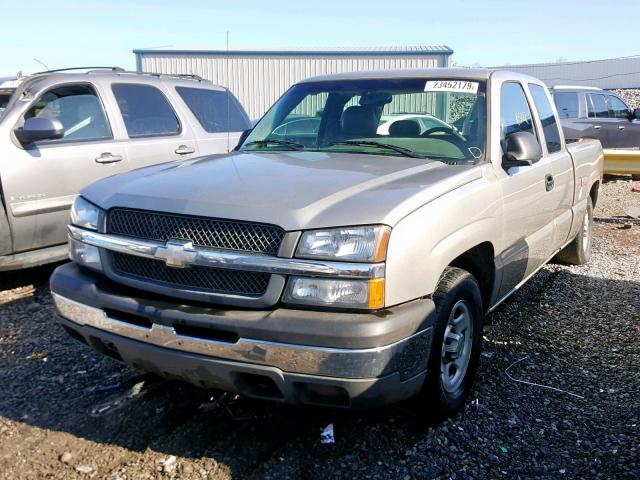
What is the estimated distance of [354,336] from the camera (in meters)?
2.54

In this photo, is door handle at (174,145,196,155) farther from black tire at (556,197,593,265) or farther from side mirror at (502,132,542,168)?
black tire at (556,197,593,265)

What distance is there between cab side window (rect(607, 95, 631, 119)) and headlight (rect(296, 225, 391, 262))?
45.3 feet

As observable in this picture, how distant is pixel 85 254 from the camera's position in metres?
3.25

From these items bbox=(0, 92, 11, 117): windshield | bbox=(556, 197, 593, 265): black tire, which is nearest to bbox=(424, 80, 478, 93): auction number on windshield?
bbox=(556, 197, 593, 265): black tire

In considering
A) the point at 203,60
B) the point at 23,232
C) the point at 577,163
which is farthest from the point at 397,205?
the point at 203,60

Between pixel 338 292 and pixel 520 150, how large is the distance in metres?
1.78

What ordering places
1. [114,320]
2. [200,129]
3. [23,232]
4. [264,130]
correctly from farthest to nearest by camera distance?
[200,129]
[23,232]
[264,130]
[114,320]

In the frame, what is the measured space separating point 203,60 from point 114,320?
2334 centimetres

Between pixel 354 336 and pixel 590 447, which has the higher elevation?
pixel 354 336

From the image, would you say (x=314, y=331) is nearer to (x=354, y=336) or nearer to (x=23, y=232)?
(x=354, y=336)

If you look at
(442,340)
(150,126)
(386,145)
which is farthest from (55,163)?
(442,340)

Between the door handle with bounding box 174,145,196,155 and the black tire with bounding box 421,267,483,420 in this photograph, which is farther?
the door handle with bounding box 174,145,196,155

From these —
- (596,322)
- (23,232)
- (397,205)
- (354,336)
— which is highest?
(397,205)

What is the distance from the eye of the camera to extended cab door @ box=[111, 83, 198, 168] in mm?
6262
